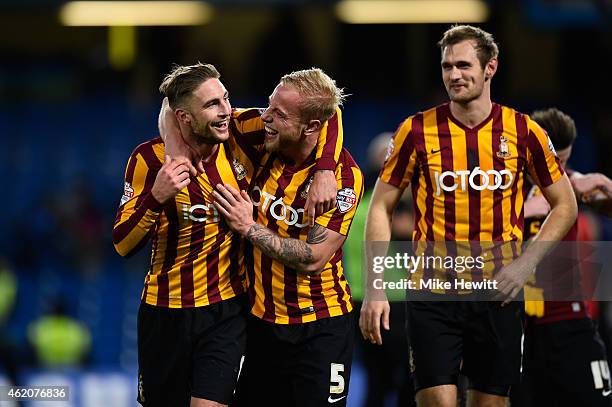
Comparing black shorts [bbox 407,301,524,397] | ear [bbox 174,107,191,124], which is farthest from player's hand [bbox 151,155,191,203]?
black shorts [bbox 407,301,524,397]

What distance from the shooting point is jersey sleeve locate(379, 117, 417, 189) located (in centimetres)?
536

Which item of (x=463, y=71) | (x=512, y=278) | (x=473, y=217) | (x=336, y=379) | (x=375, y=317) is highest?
(x=463, y=71)

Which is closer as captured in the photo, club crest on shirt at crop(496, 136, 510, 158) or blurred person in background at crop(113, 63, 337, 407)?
blurred person in background at crop(113, 63, 337, 407)

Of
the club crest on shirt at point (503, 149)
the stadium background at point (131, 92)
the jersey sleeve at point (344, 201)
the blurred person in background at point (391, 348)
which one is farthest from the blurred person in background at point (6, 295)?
the club crest on shirt at point (503, 149)

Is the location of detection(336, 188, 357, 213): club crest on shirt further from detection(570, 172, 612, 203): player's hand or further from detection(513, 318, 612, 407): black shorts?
detection(513, 318, 612, 407): black shorts

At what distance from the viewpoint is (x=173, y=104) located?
514 cm

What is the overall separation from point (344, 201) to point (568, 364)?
5.46ft

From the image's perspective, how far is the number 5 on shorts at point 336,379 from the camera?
5098mm

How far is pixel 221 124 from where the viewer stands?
504 cm

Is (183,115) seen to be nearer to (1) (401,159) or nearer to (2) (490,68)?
(1) (401,159)

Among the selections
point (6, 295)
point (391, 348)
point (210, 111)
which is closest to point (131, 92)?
point (6, 295)

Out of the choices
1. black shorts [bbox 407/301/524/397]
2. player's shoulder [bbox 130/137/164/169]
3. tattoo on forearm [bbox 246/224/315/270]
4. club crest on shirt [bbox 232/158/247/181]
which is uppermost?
player's shoulder [bbox 130/137/164/169]

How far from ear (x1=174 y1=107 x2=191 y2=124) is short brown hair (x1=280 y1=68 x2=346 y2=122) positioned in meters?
0.47

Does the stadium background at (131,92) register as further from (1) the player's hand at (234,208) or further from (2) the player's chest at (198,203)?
(1) the player's hand at (234,208)
